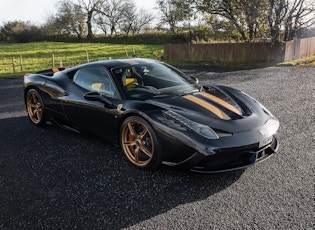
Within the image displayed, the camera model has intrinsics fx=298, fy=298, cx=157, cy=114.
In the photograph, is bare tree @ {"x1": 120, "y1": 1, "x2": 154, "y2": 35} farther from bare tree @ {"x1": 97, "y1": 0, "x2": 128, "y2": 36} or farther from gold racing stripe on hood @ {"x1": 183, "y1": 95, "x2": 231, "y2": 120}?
gold racing stripe on hood @ {"x1": 183, "y1": 95, "x2": 231, "y2": 120}

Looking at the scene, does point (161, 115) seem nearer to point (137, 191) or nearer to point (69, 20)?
point (137, 191)

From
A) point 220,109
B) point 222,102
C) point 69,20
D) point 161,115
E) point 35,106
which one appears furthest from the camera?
point 69,20

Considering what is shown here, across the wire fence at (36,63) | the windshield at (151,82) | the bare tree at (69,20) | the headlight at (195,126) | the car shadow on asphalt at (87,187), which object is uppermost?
the bare tree at (69,20)

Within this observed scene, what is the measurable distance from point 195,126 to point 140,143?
0.78 meters

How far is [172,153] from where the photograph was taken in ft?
10.6

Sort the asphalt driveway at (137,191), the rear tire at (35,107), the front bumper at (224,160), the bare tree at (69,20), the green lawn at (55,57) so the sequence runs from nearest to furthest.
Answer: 1. the asphalt driveway at (137,191)
2. the front bumper at (224,160)
3. the rear tire at (35,107)
4. the green lawn at (55,57)
5. the bare tree at (69,20)

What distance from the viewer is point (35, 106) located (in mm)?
5660

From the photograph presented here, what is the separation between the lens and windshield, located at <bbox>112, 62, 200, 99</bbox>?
399 centimetres

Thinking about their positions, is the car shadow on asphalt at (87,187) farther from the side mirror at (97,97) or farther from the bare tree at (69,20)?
the bare tree at (69,20)

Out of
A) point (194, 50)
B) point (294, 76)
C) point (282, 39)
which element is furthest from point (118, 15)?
point (294, 76)

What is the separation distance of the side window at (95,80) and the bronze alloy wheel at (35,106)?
1.15 m

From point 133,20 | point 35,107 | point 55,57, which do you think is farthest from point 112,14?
point 35,107

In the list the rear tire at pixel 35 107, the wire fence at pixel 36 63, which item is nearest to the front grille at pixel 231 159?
the rear tire at pixel 35 107

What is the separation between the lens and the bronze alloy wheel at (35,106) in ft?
18.0
